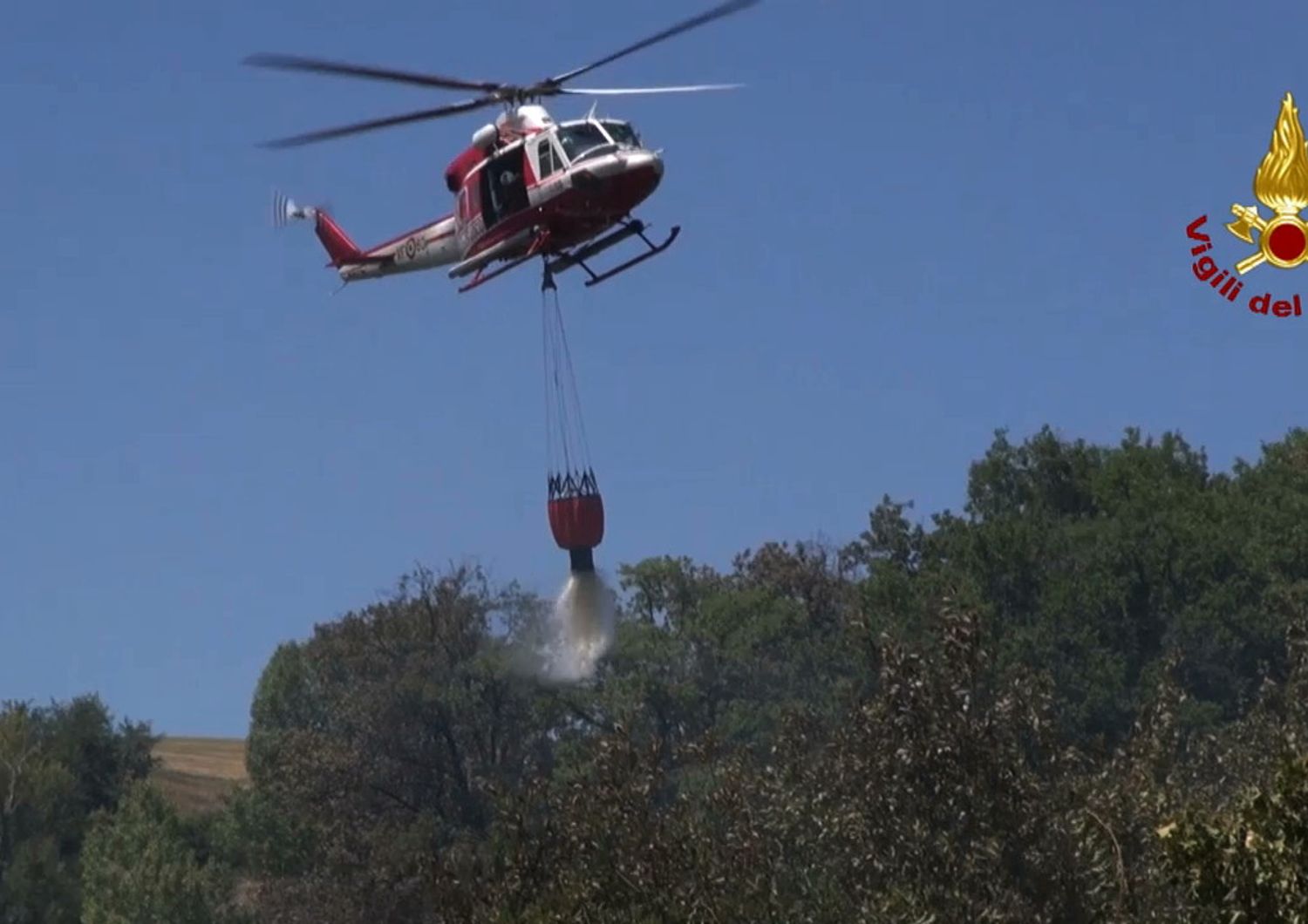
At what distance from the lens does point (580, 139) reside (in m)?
43.0

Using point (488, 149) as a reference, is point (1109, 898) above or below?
below

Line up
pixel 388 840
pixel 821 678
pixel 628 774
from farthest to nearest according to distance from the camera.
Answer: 1. pixel 821 678
2. pixel 388 840
3. pixel 628 774

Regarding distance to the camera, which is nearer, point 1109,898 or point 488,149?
point 1109,898

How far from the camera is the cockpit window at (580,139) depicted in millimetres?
42812

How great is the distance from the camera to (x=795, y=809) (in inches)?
1281

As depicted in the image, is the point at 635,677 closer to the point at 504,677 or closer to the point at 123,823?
the point at 504,677

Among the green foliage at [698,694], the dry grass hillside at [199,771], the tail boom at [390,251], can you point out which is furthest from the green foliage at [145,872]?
the tail boom at [390,251]

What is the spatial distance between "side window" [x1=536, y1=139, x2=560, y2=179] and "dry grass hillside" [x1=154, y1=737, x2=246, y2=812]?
72.1m

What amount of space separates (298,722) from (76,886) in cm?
1827

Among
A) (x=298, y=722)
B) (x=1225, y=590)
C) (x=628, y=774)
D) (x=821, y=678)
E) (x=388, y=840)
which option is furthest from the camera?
(x=298, y=722)

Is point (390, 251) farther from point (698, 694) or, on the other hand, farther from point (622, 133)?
point (698, 694)

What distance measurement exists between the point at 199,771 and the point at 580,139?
95.9 metres

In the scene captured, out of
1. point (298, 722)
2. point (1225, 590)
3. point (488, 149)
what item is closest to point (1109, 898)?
point (488, 149)

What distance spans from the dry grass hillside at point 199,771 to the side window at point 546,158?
237 ft
